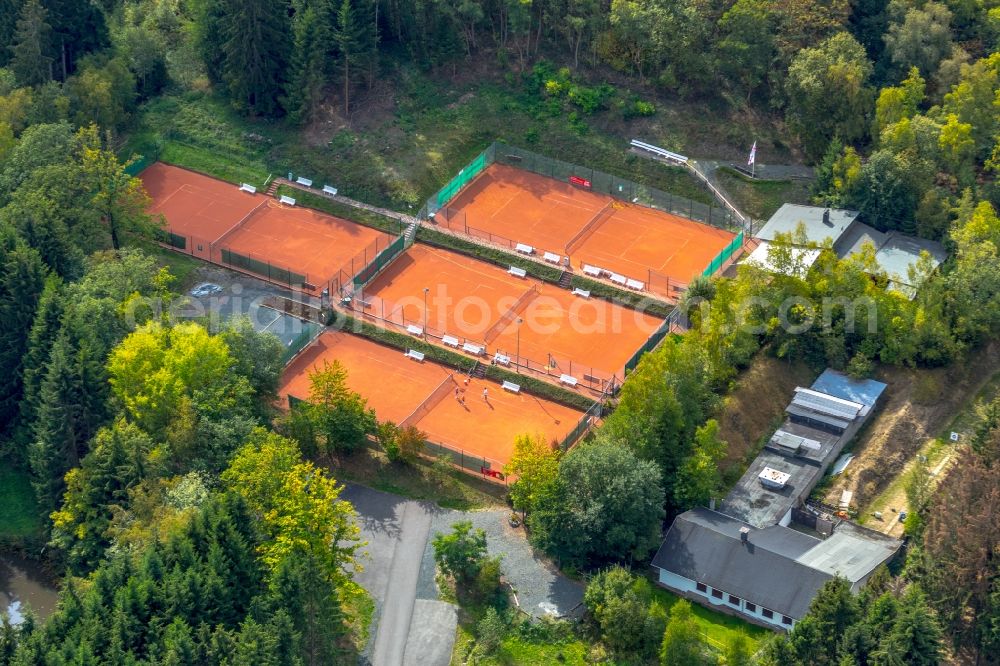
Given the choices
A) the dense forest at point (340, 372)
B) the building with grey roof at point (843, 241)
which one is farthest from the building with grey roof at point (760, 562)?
the building with grey roof at point (843, 241)

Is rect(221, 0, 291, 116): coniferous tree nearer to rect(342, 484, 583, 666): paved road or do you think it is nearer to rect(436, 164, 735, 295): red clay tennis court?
rect(436, 164, 735, 295): red clay tennis court

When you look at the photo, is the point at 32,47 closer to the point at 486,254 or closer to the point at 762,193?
the point at 486,254

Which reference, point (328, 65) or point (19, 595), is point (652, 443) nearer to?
point (19, 595)

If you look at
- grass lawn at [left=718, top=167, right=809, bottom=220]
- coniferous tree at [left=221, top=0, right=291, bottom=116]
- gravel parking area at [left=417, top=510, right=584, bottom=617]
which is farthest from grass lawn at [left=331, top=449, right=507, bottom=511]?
coniferous tree at [left=221, top=0, right=291, bottom=116]

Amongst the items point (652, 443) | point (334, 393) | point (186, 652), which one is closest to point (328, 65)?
point (334, 393)

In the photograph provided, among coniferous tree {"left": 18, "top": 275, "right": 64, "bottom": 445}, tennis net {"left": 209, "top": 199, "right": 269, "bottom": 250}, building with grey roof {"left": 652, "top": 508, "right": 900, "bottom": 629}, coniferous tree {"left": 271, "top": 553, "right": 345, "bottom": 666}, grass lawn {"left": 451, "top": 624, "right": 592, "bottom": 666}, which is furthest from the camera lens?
tennis net {"left": 209, "top": 199, "right": 269, "bottom": 250}

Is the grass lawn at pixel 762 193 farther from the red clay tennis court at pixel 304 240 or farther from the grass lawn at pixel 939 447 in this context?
the red clay tennis court at pixel 304 240
